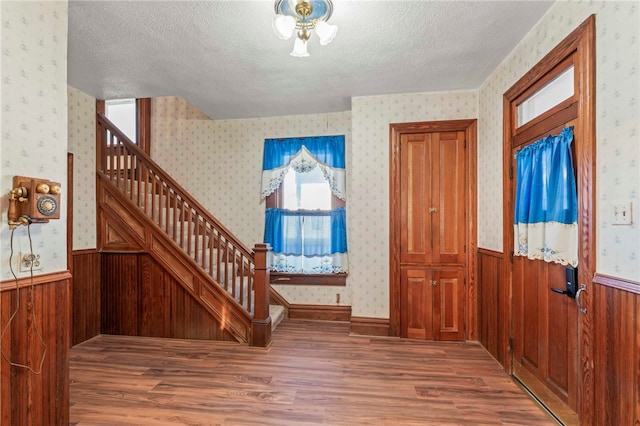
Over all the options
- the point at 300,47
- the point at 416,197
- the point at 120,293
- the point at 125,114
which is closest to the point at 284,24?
the point at 300,47

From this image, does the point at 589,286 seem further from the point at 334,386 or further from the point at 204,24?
the point at 204,24

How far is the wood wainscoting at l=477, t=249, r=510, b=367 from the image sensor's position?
2684mm

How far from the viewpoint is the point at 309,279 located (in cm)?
411

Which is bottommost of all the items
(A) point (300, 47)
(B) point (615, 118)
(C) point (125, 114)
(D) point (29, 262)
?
(D) point (29, 262)

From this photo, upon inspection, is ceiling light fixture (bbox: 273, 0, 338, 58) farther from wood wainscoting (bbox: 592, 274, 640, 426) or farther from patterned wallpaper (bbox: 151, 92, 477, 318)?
wood wainscoting (bbox: 592, 274, 640, 426)

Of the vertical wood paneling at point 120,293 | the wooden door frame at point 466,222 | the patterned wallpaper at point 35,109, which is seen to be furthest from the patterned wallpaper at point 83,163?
the wooden door frame at point 466,222

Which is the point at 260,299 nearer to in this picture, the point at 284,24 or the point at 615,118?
the point at 284,24

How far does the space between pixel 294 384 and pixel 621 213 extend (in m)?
2.46

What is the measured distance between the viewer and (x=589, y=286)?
1692mm

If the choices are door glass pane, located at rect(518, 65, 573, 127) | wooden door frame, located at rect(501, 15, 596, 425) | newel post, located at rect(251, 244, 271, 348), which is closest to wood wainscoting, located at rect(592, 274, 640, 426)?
wooden door frame, located at rect(501, 15, 596, 425)

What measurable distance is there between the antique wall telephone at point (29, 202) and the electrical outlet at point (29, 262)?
189 millimetres

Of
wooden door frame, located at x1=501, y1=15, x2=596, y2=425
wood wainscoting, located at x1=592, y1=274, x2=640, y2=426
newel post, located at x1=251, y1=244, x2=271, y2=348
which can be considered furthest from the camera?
newel post, located at x1=251, y1=244, x2=271, y2=348

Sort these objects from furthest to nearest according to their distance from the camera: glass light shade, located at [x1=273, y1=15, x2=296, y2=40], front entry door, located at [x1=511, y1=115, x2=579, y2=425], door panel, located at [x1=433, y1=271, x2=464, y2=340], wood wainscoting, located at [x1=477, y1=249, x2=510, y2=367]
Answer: door panel, located at [x1=433, y1=271, x2=464, y2=340] < wood wainscoting, located at [x1=477, y1=249, x2=510, y2=367] < front entry door, located at [x1=511, y1=115, x2=579, y2=425] < glass light shade, located at [x1=273, y1=15, x2=296, y2=40]

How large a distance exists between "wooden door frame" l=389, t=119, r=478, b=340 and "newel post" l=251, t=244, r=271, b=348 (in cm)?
148
